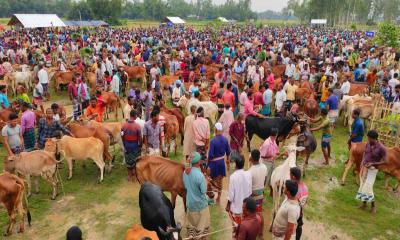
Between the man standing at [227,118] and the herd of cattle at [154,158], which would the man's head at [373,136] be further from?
the man standing at [227,118]

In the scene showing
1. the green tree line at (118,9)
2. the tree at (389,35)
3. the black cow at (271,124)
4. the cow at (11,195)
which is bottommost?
the cow at (11,195)

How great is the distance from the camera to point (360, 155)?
29.2ft

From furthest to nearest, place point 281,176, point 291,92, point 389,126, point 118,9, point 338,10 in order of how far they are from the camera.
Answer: point 338,10 < point 118,9 < point 291,92 < point 389,126 < point 281,176

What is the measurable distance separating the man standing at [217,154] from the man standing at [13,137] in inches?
182

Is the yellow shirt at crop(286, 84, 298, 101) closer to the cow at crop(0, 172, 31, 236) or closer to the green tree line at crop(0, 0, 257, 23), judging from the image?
the cow at crop(0, 172, 31, 236)

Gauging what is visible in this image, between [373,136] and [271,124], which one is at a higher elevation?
[373,136]

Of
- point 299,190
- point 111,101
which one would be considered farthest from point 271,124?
point 111,101

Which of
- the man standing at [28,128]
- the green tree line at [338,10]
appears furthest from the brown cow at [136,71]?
the green tree line at [338,10]

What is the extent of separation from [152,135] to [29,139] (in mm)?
3429

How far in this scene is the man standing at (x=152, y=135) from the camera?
8570mm

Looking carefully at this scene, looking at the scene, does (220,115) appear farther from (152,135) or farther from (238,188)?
(238,188)

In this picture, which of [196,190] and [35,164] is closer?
[196,190]

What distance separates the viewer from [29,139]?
30.9ft

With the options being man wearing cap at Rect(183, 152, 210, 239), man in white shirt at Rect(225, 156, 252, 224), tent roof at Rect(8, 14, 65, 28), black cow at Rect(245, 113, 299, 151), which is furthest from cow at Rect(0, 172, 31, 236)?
tent roof at Rect(8, 14, 65, 28)
